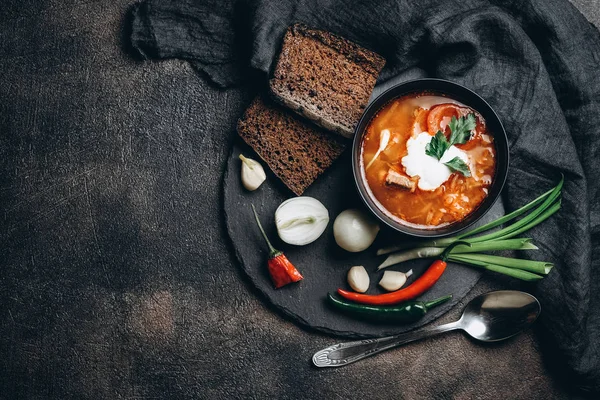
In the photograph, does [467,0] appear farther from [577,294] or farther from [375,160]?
[577,294]

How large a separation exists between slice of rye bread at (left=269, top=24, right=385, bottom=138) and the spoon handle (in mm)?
1194

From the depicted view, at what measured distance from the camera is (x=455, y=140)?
296 centimetres

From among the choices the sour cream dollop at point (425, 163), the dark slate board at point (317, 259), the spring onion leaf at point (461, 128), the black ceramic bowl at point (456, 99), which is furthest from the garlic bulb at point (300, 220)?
the spring onion leaf at point (461, 128)

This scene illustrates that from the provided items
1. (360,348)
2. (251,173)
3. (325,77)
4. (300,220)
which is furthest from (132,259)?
(325,77)

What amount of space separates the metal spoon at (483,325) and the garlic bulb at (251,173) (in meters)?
1.04

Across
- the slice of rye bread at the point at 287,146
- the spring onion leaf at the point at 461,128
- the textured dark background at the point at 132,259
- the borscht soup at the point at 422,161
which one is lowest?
the textured dark background at the point at 132,259

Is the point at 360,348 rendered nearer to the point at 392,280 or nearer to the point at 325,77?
the point at 392,280

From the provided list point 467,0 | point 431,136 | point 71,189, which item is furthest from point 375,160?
point 71,189

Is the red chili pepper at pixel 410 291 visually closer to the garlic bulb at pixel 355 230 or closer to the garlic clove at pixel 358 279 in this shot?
the garlic clove at pixel 358 279

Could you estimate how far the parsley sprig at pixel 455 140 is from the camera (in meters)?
2.92

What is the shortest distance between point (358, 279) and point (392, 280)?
198 mm

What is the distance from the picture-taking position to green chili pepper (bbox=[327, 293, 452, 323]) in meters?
3.14

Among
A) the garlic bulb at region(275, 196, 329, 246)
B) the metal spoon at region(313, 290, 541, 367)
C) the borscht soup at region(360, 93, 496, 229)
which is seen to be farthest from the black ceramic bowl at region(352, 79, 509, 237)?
the metal spoon at region(313, 290, 541, 367)

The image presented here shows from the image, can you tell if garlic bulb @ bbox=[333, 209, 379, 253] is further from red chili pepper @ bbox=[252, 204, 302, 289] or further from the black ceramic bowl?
red chili pepper @ bbox=[252, 204, 302, 289]
